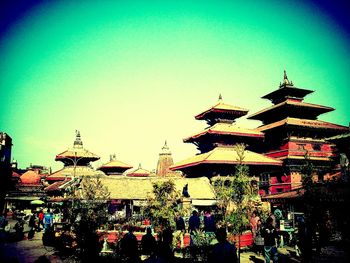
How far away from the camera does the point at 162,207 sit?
14.7m

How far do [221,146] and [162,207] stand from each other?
1505 centimetres

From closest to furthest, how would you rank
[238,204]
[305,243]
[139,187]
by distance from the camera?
1. [305,243]
2. [238,204]
3. [139,187]

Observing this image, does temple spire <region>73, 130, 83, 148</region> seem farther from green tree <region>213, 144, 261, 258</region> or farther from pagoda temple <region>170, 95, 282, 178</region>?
green tree <region>213, 144, 261, 258</region>

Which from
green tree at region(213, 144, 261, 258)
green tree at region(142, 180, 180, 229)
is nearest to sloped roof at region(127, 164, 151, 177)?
green tree at region(142, 180, 180, 229)

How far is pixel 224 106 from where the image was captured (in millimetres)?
31172

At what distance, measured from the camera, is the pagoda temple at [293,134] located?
30.8 meters

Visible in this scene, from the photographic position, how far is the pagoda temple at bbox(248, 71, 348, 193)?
3075cm

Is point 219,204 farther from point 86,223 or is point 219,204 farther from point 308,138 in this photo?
point 308,138

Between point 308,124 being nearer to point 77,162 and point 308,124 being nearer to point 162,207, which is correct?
point 162,207

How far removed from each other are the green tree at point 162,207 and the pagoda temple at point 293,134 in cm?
1909

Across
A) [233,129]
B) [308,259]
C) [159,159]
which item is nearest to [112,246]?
[308,259]

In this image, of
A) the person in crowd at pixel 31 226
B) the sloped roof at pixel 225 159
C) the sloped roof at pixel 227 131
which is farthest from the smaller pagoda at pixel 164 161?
the person in crowd at pixel 31 226

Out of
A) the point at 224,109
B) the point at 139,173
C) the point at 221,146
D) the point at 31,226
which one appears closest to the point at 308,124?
the point at 224,109

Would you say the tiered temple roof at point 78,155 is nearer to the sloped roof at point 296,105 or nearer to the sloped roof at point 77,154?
the sloped roof at point 77,154
